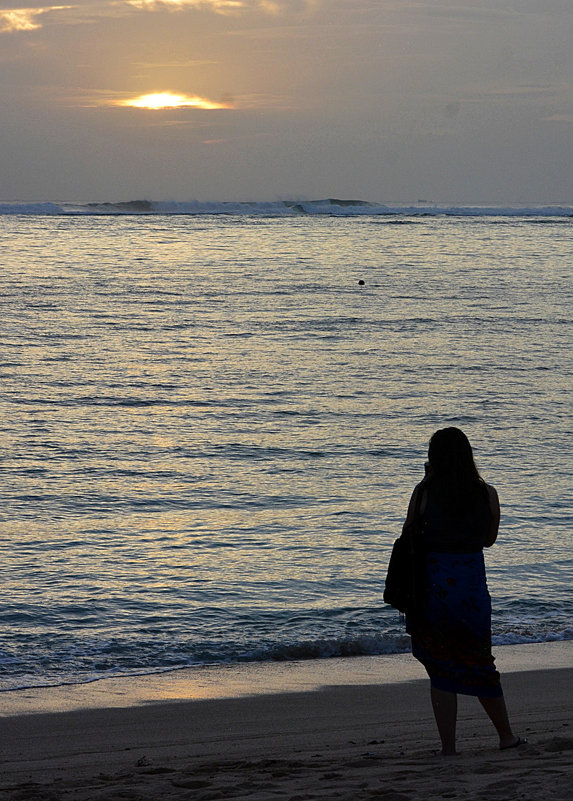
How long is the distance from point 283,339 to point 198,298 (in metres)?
11.1

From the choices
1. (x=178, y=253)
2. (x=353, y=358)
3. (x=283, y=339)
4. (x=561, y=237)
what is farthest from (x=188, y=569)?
(x=561, y=237)

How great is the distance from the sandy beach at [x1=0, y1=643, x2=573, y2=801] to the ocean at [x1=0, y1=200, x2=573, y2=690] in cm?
67

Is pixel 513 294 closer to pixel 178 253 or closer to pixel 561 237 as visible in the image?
pixel 178 253

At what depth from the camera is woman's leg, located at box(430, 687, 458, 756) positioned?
4.65 meters

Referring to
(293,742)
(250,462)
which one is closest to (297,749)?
(293,742)

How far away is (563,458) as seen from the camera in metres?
13.3

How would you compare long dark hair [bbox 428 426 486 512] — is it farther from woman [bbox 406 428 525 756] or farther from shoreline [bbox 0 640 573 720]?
shoreline [bbox 0 640 573 720]

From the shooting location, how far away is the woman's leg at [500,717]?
15.3 ft

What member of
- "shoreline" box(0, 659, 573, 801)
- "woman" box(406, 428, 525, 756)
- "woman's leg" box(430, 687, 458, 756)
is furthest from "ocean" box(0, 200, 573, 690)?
"woman" box(406, 428, 525, 756)

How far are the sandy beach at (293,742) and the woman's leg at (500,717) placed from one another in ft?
0.21

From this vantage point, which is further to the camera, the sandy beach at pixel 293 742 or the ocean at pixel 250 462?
the ocean at pixel 250 462

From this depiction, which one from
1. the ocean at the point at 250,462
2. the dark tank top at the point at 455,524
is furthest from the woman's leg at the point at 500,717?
the ocean at the point at 250,462

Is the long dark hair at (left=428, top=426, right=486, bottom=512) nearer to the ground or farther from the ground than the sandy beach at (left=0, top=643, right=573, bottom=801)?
farther from the ground

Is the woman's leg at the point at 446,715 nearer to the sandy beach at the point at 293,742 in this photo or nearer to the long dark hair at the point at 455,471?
the sandy beach at the point at 293,742
